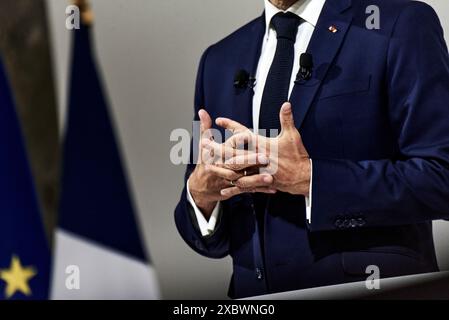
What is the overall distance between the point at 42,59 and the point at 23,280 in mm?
877

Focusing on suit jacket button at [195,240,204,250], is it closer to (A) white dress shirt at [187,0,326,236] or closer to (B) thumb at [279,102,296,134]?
(A) white dress shirt at [187,0,326,236]

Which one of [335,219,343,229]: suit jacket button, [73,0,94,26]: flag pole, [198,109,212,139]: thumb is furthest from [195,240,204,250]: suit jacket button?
[73,0,94,26]: flag pole

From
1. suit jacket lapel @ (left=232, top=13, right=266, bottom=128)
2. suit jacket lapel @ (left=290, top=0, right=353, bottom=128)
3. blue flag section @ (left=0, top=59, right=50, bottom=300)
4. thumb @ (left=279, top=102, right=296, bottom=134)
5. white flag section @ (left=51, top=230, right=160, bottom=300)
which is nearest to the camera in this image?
thumb @ (left=279, top=102, right=296, bottom=134)

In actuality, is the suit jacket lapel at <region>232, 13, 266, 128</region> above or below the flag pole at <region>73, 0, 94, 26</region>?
below

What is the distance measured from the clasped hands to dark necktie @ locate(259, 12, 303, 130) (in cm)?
12

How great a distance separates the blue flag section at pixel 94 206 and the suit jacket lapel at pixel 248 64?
0.64 m

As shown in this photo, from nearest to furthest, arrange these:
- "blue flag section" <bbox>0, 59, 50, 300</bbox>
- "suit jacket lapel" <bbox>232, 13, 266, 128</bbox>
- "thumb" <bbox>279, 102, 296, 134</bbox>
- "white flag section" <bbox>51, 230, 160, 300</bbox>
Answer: "thumb" <bbox>279, 102, 296, 134</bbox>
"suit jacket lapel" <bbox>232, 13, 266, 128</bbox>
"white flag section" <bbox>51, 230, 160, 300</bbox>
"blue flag section" <bbox>0, 59, 50, 300</bbox>

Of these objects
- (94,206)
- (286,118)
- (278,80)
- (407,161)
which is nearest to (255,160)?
(286,118)

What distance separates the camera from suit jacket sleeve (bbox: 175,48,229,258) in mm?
1962

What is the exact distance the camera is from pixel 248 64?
1.95 m

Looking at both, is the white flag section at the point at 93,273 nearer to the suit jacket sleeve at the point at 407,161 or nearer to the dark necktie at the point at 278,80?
the dark necktie at the point at 278,80
